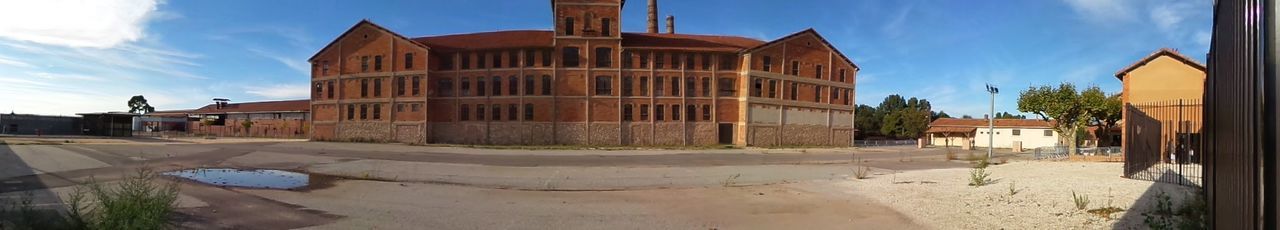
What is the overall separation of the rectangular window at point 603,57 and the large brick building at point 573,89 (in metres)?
0.09

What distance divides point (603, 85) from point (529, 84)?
21.3 feet

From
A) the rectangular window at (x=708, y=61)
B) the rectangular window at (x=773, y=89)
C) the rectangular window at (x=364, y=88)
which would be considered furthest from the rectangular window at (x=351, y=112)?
the rectangular window at (x=773, y=89)

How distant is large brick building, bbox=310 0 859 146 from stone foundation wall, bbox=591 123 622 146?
0.30ft

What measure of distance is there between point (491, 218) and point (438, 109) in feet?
165

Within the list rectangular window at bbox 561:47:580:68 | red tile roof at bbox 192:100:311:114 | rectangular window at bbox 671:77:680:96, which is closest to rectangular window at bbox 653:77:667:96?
rectangular window at bbox 671:77:680:96

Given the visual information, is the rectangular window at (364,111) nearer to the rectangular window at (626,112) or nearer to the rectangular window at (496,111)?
the rectangular window at (496,111)

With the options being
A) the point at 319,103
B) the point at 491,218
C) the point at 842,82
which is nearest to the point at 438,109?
the point at 319,103

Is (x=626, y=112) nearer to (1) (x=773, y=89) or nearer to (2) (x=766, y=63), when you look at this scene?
(2) (x=766, y=63)

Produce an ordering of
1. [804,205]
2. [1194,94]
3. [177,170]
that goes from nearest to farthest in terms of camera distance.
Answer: [804,205], [177,170], [1194,94]

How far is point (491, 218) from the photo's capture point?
8586 mm

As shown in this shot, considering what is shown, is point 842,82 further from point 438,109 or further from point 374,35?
point 374,35

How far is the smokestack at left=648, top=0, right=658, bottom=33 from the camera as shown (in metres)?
69.1

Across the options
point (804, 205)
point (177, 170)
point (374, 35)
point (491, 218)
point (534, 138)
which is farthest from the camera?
point (374, 35)

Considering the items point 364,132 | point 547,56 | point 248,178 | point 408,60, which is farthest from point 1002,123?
point 248,178
